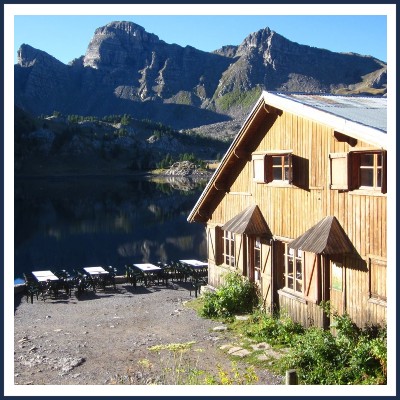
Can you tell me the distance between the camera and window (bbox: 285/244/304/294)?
16.9m

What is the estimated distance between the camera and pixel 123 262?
39938 mm

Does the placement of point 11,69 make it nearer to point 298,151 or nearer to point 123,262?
point 298,151

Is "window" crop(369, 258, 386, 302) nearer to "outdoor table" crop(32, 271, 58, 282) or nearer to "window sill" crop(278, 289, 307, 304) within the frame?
"window sill" crop(278, 289, 307, 304)

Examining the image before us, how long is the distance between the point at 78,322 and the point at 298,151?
383 inches

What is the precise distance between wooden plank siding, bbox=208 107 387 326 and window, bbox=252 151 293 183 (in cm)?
25

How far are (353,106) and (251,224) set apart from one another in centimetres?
488

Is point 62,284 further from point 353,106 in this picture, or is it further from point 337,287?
point 353,106

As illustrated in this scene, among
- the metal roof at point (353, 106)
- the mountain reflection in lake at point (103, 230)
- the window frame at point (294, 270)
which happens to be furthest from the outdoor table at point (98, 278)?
the metal roof at point (353, 106)

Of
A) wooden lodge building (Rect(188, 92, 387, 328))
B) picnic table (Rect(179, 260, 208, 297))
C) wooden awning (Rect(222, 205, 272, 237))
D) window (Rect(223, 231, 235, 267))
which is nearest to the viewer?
wooden lodge building (Rect(188, 92, 387, 328))

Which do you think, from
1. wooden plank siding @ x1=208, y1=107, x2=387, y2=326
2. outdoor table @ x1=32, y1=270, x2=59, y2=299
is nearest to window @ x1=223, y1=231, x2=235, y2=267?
wooden plank siding @ x1=208, y1=107, x2=387, y2=326

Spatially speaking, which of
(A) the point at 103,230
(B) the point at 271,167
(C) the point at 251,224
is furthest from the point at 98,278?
(A) the point at 103,230

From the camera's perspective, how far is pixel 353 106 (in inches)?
650

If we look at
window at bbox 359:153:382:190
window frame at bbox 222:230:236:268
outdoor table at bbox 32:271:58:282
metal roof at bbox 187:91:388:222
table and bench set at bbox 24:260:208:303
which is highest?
metal roof at bbox 187:91:388:222

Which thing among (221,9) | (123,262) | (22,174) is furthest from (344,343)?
(22,174)
